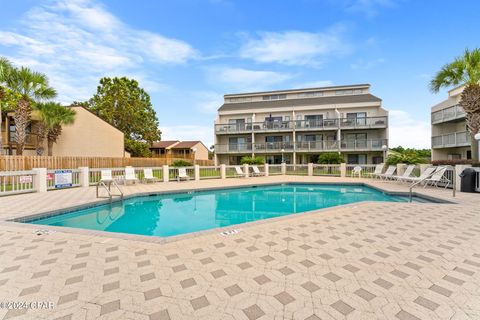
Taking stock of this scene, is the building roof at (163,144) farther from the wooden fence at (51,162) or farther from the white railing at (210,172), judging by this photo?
the white railing at (210,172)

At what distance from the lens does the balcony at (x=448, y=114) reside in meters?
19.2

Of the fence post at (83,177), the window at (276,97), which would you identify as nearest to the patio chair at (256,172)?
the fence post at (83,177)

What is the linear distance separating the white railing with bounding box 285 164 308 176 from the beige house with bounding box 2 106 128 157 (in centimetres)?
1888

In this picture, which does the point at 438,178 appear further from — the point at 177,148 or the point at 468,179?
the point at 177,148

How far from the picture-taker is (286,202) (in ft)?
34.6

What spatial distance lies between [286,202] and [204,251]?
7.37 meters

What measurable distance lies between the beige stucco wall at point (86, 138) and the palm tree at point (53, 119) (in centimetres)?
95

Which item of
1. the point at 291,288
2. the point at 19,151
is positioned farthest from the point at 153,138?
the point at 291,288

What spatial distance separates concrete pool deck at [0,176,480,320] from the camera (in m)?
2.26


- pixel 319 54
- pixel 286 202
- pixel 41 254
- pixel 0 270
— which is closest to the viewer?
pixel 0 270

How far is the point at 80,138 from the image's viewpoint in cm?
2181

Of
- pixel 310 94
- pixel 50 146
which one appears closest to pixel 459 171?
pixel 310 94

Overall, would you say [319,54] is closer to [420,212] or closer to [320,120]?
[320,120]

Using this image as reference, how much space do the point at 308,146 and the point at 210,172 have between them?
12951 mm
